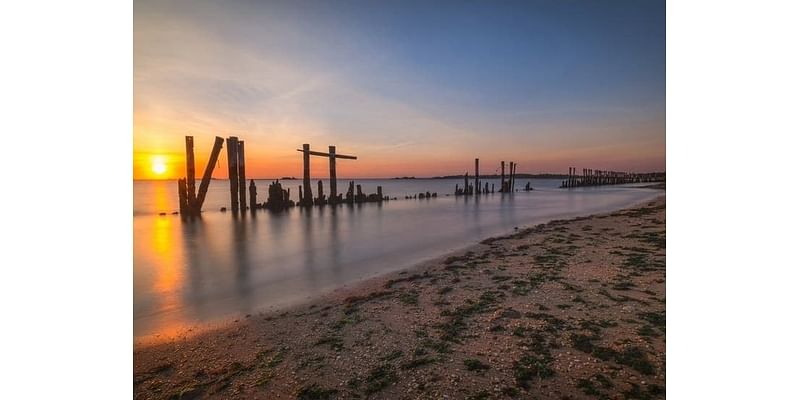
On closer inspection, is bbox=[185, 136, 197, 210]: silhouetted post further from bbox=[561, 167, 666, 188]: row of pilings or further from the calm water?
bbox=[561, 167, 666, 188]: row of pilings

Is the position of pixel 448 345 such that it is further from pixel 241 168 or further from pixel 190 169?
pixel 241 168

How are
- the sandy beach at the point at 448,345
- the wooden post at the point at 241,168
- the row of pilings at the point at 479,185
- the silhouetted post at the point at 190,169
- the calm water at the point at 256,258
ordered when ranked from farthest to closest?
→ the row of pilings at the point at 479,185
the wooden post at the point at 241,168
the silhouetted post at the point at 190,169
the calm water at the point at 256,258
the sandy beach at the point at 448,345

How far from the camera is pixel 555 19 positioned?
3.92 meters

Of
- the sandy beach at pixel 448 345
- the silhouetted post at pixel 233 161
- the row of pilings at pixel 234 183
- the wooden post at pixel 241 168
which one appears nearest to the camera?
the sandy beach at pixel 448 345

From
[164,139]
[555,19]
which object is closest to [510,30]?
[555,19]

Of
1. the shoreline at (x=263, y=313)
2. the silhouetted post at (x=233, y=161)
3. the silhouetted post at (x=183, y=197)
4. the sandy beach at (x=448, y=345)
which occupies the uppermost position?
the silhouetted post at (x=233, y=161)

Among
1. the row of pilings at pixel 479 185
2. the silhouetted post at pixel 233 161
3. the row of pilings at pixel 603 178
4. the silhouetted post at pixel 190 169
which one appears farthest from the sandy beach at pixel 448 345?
the row of pilings at pixel 603 178

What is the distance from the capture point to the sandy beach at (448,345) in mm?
1536

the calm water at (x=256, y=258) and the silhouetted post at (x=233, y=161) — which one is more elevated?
the silhouetted post at (x=233, y=161)

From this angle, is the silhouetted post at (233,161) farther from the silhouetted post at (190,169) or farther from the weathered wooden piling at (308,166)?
the weathered wooden piling at (308,166)

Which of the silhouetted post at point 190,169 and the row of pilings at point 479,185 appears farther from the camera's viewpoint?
the row of pilings at point 479,185

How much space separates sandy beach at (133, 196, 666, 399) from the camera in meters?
1.54
